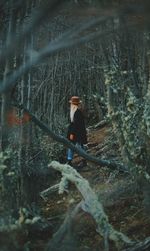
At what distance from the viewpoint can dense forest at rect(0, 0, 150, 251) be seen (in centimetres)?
279

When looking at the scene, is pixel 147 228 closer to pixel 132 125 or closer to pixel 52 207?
pixel 132 125

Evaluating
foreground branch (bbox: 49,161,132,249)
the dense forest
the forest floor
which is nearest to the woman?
the dense forest

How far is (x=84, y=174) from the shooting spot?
9.38 m

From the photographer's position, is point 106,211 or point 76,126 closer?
point 106,211

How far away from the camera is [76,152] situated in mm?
7453

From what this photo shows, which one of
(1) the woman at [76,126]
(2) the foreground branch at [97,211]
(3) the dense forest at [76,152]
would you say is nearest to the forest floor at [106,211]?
(3) the dense forest at [76,152]

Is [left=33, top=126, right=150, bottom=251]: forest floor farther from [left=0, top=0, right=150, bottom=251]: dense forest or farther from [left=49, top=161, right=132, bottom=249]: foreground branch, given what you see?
[left=49, top=161, right=132, bottom=249]: foreground branch

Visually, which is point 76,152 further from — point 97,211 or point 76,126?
point 76,126

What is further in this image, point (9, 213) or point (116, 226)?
point (116, 226)

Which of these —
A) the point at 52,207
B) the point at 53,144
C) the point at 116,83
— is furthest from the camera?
the point at 53,144

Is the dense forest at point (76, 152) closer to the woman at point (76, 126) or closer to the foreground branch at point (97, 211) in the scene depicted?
the foreground branch at point (97, 211)

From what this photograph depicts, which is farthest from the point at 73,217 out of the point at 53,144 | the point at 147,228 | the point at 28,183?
the point at 53,144

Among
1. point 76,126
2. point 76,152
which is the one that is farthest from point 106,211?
point 76,126

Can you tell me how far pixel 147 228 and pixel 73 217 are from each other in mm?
1088
